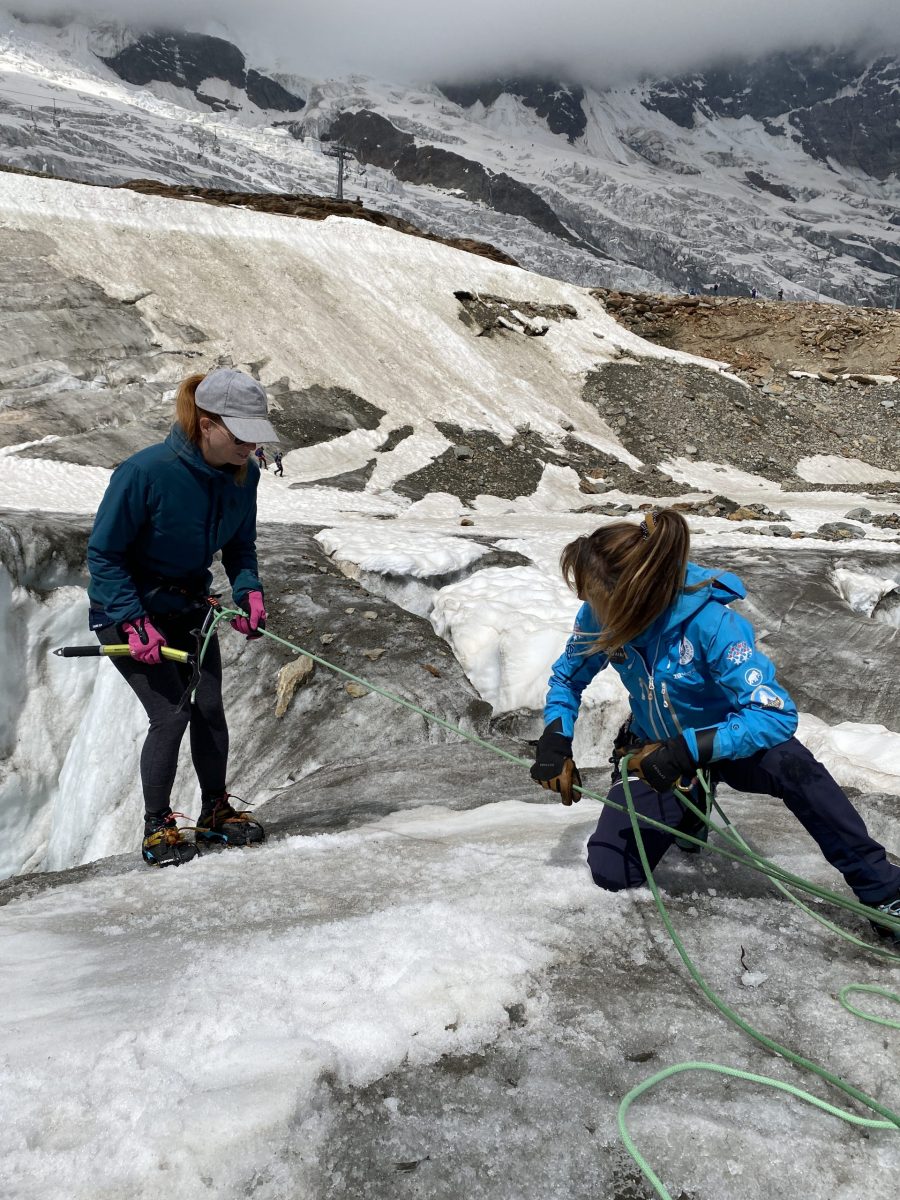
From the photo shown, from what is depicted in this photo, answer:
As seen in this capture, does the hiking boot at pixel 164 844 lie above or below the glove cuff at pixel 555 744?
below

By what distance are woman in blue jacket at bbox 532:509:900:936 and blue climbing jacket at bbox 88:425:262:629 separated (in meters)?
1.73

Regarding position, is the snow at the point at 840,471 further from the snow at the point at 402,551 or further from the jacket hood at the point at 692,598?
the jacket hood at the point at 692,598

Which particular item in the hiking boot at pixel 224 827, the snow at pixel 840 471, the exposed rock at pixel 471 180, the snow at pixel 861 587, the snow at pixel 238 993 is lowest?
the snow at pixel 840 471

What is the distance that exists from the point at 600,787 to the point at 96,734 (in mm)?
5129

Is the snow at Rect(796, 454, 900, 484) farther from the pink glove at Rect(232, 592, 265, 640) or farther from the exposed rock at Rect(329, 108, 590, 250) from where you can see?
the exposed rock at Rect(329, 108, 590, 250)

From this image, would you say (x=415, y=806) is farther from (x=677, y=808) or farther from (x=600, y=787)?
(x=677, y=808)

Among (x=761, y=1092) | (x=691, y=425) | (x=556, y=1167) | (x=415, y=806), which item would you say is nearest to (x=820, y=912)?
(x=761, y=1092)

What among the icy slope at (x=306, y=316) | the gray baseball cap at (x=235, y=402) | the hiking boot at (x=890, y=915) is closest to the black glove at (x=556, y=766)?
the hiking boot at (x=890, y=915)

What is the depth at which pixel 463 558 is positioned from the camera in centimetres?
965

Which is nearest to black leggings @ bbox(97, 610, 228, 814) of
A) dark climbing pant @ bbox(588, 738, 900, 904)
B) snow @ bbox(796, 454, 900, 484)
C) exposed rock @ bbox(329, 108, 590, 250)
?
dark climbing pant @ bbox(588, 738, 900, 904)

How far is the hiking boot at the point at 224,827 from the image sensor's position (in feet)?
13.5

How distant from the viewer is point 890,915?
2.87 meters

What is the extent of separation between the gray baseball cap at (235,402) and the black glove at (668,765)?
6.69 ft

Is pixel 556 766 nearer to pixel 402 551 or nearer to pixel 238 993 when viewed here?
pixel 238 993
